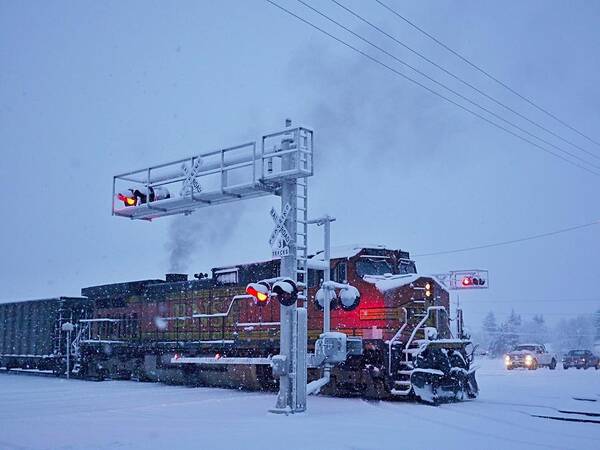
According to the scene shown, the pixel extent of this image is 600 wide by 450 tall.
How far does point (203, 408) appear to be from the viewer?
13.6 m

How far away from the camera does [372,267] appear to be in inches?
650

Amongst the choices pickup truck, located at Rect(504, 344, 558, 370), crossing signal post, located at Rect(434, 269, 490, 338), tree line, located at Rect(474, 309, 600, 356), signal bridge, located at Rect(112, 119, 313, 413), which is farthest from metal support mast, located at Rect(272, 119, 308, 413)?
tree line, located at Rect(474, 309, 600, 356)

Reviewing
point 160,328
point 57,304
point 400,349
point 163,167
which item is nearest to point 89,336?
point 57,304

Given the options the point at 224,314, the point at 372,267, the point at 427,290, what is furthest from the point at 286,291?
the point at 224,314

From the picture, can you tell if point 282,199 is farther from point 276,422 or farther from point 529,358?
point 529,358

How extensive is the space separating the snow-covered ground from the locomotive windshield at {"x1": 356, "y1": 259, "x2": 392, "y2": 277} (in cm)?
316

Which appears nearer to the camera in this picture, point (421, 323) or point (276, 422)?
point (276, 422)

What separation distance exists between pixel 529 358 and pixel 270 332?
66.5 ft

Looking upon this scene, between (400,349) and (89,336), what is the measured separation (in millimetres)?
13848

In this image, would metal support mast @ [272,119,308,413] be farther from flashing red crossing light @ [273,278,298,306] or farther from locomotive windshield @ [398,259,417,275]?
locomotive windshield @ [398,259,417,275]

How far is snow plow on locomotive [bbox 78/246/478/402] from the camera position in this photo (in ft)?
49.7

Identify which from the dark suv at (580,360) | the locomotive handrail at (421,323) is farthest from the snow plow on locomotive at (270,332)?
the dark suv at (580,360)

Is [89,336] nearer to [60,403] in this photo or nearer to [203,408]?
[60,403]

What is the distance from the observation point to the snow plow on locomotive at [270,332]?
15.1 m
